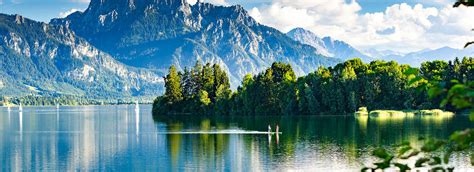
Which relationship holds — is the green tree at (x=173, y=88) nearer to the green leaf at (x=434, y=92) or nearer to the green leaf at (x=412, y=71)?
the green leaf at (x=412, y=71)

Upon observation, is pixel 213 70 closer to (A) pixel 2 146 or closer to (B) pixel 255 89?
(B) pixel 255 89

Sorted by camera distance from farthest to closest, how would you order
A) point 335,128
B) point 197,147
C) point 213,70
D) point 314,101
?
point 213,70, point 314,101, point 335,128, point 197,147

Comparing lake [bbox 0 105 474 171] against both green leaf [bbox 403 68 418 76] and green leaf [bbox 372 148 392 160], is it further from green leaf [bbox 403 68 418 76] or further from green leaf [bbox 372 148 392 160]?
green leaf [bbox 372 148 392 160]

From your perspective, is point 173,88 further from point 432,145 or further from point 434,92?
point 434,92

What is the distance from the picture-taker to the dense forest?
130 metres

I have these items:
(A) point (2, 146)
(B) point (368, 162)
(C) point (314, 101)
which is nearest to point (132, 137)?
(A) point (2, 146)

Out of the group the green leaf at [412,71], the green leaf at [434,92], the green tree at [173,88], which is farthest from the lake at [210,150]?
the green tree at [173,88]

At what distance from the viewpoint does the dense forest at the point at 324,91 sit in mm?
130000

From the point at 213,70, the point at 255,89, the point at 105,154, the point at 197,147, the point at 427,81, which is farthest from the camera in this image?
the point at 213,70

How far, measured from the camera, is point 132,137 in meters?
87.2

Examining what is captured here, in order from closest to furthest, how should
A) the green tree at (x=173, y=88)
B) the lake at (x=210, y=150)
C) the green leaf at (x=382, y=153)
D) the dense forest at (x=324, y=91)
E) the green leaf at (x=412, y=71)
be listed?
1. the green leaf at (x=382, y=153)
2. the green leaf at (x=412, y=71)
3. the lake at (x=210, y=150)
4. the dense forest at (x=324, y=91)
5. the green tree at (x=173, y=88)

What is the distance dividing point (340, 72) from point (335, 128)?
4820cm

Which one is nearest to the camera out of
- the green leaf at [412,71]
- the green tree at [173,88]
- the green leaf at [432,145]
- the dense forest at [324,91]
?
the green leaf at [432,145]

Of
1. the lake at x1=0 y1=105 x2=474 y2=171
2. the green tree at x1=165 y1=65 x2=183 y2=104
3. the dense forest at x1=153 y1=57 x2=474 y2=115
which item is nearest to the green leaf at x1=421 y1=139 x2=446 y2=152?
the lake at x1=0 y1=105 x2=474 y2=171
